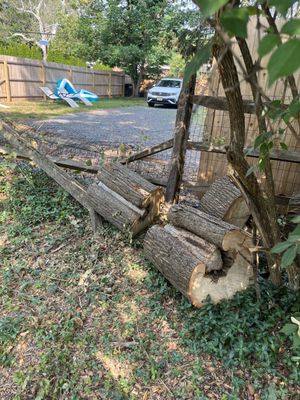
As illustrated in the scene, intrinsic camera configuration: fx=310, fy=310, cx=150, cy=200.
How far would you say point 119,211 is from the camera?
2.99 meters

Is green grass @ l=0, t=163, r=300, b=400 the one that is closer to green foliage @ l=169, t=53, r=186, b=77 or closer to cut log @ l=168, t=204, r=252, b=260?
cut log @ l=168, t=204, r=252, b=260

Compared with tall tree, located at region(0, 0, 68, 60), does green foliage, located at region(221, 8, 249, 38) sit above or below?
below

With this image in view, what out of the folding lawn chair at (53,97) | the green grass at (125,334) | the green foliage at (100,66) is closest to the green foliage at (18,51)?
the folding lawn chair at (53,97)

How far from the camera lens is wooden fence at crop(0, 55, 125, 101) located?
39.4ft

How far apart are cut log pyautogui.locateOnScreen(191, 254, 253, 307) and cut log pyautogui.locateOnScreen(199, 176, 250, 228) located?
0.66m

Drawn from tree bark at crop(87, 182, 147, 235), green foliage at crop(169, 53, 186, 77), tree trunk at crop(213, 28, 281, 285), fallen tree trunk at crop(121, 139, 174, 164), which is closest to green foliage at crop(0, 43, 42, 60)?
green foliage at crop(169, 53, 186, 77)

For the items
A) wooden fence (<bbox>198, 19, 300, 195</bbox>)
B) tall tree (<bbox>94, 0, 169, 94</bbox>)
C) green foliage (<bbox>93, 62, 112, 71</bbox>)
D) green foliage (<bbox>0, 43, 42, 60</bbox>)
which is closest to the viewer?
wooden fence (<bbox>198, 19, 300, 195</bbox>)

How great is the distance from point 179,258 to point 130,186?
3.44 feet

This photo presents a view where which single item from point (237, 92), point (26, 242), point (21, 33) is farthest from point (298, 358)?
point (21, 33)

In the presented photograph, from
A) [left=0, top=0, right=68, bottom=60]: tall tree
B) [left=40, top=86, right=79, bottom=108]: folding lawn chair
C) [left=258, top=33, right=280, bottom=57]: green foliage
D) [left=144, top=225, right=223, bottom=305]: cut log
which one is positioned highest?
[left=0, top=0, right=68, bottom=60]: tall tree

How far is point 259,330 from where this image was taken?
2.02 m

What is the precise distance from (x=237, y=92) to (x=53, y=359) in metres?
2.01

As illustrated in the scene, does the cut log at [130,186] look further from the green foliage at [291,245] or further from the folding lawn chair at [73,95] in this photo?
the folding lawn chair at [73,95]

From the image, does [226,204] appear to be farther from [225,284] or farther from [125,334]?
[125,334]
